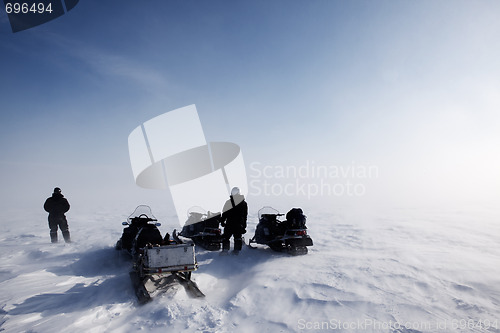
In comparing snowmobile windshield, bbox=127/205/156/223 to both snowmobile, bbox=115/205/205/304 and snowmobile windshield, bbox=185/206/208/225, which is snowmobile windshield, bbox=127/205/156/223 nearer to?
snowmobile, bbox=115/205/205/304

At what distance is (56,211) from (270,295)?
9.36 metres

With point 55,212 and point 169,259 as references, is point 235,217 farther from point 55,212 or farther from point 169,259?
point 55,212

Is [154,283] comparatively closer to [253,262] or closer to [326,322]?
[253,262]

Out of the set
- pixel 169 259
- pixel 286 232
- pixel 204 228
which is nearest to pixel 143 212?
pixel 204 228

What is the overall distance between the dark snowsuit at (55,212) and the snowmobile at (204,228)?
4671mm

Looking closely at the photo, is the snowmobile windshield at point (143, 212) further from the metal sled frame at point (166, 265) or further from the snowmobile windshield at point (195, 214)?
the snowmobile windshield at point (195, 214)

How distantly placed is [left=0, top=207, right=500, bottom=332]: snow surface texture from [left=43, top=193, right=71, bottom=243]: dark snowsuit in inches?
95.0

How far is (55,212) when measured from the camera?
9.66 m

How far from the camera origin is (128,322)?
3619 mm

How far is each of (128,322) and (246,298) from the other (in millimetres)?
1874

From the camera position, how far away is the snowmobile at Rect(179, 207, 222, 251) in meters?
8.80

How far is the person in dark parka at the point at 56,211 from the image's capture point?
964cm

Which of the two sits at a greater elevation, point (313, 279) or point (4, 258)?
point (4, 258)

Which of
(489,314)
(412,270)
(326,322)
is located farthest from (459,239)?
(326,322)
